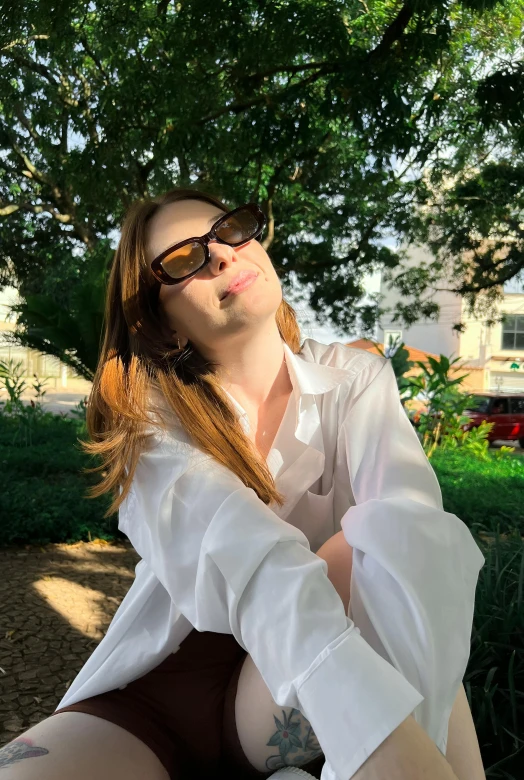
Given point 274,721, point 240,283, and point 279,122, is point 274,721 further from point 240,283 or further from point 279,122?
point 279,122

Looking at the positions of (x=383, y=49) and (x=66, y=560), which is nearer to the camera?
(x=383, y=49)

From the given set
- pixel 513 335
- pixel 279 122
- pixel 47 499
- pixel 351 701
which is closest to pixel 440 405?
pixel 47 499

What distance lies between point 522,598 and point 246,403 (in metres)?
1.39

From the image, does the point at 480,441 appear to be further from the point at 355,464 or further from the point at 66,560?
the point at 355,464

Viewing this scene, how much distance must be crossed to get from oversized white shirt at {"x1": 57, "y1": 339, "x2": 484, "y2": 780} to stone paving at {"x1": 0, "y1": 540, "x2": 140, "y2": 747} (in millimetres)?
1658

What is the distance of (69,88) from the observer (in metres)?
8.98

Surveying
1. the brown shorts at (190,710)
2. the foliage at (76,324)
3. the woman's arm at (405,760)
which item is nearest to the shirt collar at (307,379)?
the brown shorts at (190,710)

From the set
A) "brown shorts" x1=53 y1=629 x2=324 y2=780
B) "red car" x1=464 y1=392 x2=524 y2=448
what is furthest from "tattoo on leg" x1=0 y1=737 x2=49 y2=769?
"red car" x1=464 y1=392 x2=524 y2=448

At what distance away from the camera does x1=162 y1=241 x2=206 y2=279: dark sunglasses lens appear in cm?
152

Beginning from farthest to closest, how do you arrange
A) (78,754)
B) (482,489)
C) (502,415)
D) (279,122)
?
(502,415) → (482,489) → (279,122) → (78,754)

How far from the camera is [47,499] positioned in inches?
228

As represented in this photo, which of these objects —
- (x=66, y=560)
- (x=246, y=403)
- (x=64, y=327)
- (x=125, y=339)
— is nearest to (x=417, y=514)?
(x=246, y=403)

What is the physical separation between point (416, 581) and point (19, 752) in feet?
2.58

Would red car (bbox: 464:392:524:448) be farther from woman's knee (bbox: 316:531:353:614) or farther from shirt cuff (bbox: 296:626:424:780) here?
shirt cuff (bbox: 296:626:424:780)
